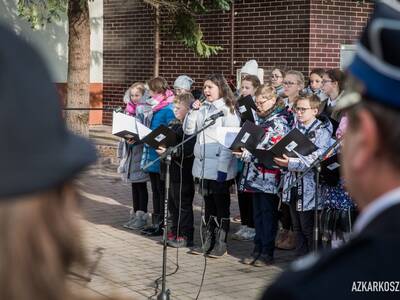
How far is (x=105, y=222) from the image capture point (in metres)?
9.42

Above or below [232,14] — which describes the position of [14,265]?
below

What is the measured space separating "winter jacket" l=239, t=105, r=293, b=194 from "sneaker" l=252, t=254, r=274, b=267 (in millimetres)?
670

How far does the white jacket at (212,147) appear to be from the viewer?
758cm

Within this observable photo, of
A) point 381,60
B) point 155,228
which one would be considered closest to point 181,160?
point 155,228

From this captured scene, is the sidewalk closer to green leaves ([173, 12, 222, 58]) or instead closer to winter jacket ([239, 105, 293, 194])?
winter jacket ([239, 105, 293, 194])

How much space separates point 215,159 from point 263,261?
3.84 feet

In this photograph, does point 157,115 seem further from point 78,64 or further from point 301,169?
point 78,64

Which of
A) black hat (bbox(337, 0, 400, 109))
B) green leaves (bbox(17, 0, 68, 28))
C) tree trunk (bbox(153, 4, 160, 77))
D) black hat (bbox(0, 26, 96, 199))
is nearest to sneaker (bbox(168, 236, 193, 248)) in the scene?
green leaves (bbox(17, 0, 68, 28))

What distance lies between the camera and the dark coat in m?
1.39

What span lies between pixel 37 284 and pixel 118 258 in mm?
6633

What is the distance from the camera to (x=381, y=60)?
1442mm

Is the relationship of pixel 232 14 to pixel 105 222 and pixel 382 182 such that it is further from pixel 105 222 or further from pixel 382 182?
pixel 382 182

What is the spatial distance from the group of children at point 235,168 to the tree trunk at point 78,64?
3.76 meters

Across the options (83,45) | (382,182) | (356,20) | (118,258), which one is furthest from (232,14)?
(382,182)
